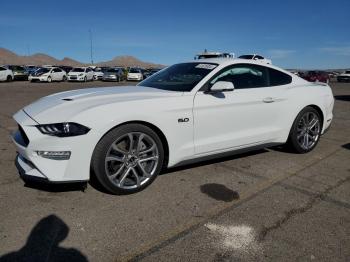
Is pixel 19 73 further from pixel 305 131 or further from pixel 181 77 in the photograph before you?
pixel 305 131

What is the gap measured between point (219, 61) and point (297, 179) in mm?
1886

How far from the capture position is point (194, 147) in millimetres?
4203

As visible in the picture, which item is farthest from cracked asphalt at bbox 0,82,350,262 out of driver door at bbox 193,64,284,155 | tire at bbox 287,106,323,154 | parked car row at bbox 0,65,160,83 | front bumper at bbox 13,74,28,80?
front bumper at bbox 13,74,28,80

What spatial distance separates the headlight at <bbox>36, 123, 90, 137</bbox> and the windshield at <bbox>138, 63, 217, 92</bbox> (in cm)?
140

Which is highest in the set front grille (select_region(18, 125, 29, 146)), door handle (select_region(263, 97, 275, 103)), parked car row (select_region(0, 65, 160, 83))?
parked car row (select_region(0, 65, 160, 83))

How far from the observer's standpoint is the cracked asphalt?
275cm

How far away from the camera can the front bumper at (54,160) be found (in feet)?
11.0

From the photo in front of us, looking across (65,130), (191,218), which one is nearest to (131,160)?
(65,130)

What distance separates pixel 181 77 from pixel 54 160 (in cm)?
213

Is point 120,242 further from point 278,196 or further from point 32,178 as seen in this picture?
point 278,196

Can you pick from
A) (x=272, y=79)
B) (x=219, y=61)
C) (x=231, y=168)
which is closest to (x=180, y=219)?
(x=231, y=168)

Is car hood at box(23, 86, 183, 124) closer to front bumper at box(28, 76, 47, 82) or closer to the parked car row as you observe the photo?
the parked car row

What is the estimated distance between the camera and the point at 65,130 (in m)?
3.40

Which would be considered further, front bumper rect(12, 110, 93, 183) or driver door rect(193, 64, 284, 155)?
driver door rect(193, 64, 284, 155)
